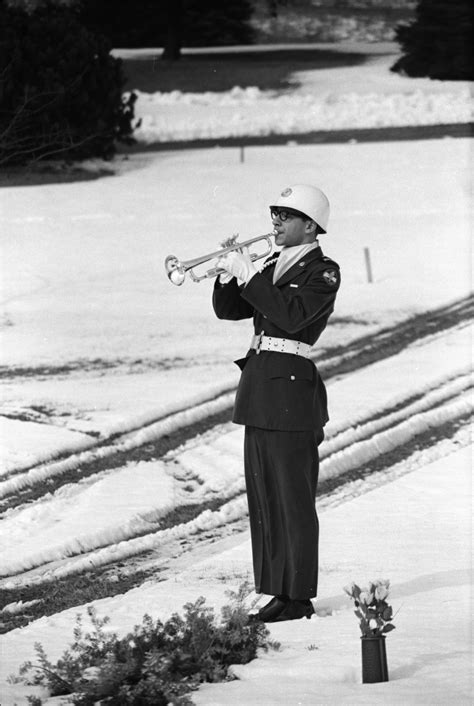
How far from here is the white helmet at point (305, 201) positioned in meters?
5.56

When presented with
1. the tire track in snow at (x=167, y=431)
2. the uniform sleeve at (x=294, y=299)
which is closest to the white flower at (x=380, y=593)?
the uniform sleeve at (x=294, y=299)

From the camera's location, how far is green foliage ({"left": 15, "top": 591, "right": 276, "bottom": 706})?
450 cm

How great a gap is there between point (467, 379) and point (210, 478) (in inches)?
150

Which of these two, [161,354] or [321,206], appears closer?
[321,206]

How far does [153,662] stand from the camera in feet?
15.0

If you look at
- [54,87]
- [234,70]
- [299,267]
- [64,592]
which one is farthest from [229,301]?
[234,70]

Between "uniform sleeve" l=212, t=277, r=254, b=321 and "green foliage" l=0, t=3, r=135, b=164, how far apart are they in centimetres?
1600

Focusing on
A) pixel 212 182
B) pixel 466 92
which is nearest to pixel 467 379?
pixel 212 182

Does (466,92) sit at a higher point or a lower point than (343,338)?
higher

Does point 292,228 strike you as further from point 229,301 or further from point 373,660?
point 373,660

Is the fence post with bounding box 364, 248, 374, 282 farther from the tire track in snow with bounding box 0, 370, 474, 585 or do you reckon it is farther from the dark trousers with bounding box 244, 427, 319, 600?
the dark trousers with bounding box 244, 427, 319, 600

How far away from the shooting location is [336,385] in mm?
12375

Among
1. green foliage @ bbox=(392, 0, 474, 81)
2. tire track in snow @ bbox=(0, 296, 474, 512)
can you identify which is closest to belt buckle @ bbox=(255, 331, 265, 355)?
tire track in snow @ bbox=(0, 296, 474, 512)

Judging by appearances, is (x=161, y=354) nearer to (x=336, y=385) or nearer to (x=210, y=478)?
(x=336, y=385)
